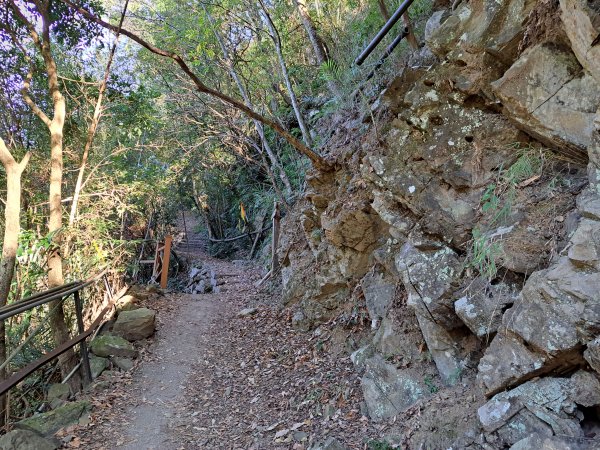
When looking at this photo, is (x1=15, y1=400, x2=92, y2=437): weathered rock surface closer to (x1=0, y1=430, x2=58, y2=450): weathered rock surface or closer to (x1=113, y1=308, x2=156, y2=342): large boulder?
(x1=0, y1=430, x2=58, y2=450): weathered rock surface

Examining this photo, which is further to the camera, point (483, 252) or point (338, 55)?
point (338, 55)

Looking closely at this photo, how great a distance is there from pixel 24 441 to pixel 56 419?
62 centimetres

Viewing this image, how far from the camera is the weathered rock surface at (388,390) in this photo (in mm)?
3730

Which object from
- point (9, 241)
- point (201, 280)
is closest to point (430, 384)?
point (9, 241)

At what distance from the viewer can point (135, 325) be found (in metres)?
6.42

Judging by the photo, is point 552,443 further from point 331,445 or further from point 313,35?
point 313,35

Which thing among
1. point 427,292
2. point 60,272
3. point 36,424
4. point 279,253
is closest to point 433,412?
point 427,292

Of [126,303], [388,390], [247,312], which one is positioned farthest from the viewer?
[247,312]

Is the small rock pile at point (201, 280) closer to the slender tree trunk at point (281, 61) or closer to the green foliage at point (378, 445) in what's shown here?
the slender tree trunk at point (281, 61)

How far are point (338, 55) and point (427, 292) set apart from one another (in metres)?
5.14

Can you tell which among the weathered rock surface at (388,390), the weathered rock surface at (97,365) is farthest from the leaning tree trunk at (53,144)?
the weathered rock surface at (388,390)

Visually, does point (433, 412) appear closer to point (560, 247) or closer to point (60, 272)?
point (560, 247)

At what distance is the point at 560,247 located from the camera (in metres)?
2.76

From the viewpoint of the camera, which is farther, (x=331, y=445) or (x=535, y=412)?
(x=331, y=445)
